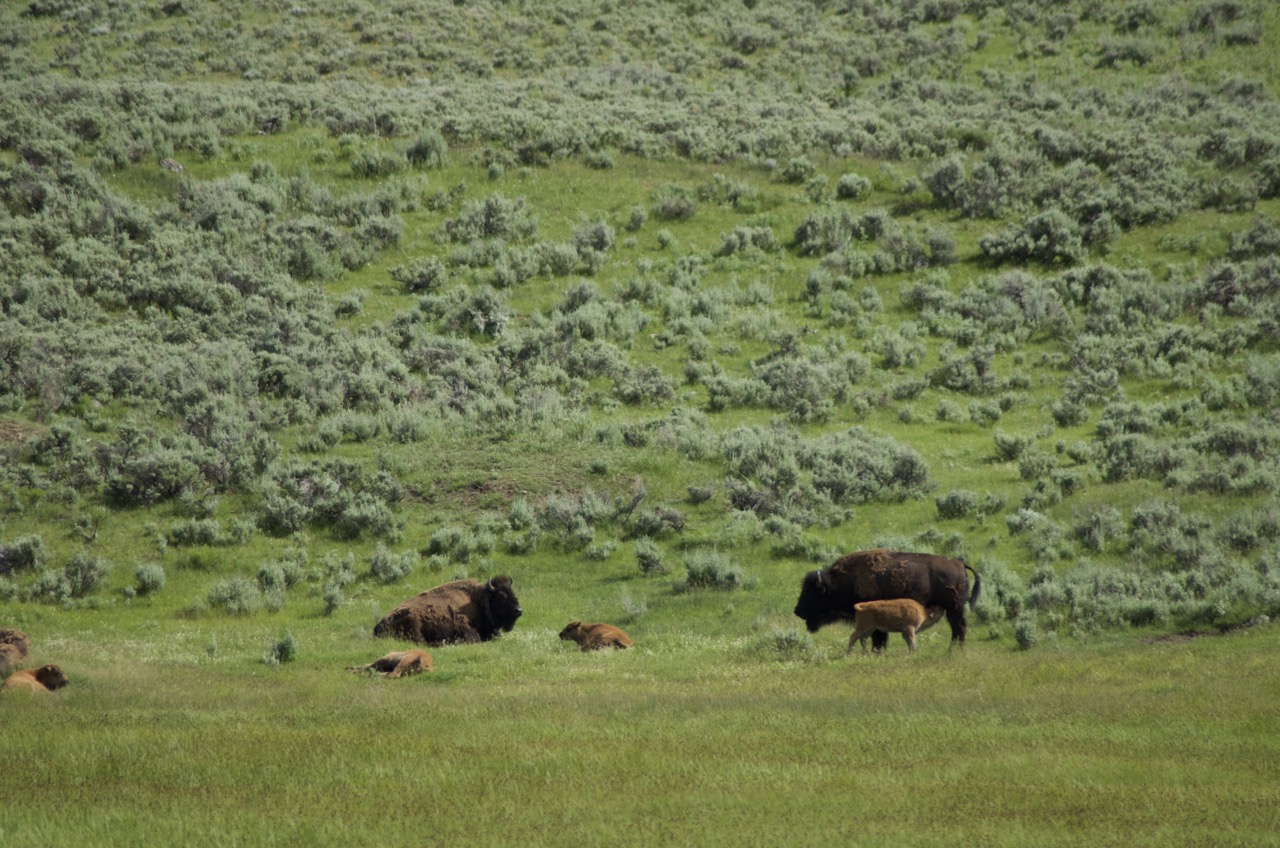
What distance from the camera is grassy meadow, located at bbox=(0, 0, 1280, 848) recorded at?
1034 cm


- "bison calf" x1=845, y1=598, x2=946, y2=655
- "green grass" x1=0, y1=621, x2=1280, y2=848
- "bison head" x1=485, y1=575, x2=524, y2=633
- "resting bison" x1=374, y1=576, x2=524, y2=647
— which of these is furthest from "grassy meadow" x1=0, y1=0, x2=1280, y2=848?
"bison head" x1=485, y1=575, x2=524, y2=633

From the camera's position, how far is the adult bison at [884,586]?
17297 mm

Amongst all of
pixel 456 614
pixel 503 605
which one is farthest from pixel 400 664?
pixel 503 605

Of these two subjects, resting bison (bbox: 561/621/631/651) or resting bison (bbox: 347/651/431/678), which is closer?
resting bison (bbox: 347/651/431/678)

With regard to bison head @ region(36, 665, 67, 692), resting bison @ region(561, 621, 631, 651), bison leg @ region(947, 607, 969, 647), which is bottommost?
resting bison @ region(561, 621, 631, 651)

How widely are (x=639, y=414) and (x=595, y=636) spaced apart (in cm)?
1416

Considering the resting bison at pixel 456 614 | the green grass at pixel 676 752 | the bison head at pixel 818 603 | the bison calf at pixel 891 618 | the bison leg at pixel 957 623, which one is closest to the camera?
the green grass at pixel 676 752

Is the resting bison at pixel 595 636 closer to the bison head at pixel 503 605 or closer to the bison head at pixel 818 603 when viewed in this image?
the bison head at pixel 503 605

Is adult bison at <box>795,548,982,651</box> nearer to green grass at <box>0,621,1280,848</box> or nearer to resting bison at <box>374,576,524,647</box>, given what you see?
green grass at <box>0,621,1280,848</box>

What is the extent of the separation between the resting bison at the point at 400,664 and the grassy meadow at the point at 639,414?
1.59 ft

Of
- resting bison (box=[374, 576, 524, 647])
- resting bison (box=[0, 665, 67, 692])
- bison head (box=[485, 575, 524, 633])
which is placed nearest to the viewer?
resting bison (box=[0, 665, 67, 692])

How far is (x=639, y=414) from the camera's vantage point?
31844mm

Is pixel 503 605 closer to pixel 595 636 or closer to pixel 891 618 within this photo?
pixel 595 636

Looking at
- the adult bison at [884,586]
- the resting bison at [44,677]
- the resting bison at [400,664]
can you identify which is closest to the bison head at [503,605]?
the resting bison at [400,664]
